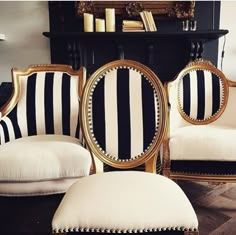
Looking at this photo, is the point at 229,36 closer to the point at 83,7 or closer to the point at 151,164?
the point at 83,7

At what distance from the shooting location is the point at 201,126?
1.69 m

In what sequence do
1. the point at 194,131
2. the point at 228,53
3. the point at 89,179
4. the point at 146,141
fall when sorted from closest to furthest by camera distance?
the point at 89,179 → the point at 146,141 → the point at 194,131 → the point at 228,53

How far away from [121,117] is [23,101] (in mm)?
702

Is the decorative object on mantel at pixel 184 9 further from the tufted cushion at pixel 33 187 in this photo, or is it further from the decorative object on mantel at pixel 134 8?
the tufted cushion at pixel 33 187

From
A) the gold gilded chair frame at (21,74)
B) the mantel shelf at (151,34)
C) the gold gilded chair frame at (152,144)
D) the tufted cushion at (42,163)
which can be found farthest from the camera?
the mantel shelf at (151,34)

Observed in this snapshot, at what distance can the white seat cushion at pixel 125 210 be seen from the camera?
794 mm

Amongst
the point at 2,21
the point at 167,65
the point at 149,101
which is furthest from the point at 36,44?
the point at 149,101

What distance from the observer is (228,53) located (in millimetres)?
2580

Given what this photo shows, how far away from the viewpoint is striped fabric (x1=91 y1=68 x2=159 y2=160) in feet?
3.77

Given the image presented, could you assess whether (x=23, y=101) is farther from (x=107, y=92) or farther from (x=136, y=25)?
(x=136, y=25)

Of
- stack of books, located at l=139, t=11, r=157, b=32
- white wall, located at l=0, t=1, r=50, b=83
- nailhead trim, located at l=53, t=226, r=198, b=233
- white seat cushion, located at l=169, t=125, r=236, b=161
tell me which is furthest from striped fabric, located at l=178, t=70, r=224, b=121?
white wall, located at l=0, t=1, r=50, b=83

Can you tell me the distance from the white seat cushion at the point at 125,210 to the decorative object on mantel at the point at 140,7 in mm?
1900

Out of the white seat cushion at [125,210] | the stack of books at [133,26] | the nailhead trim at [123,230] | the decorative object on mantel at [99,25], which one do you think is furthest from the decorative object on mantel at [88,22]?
the nailhead trim at [123,230]

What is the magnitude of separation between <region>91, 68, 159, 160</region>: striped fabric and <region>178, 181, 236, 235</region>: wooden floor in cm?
54
